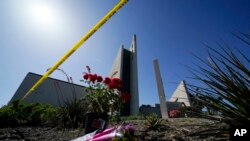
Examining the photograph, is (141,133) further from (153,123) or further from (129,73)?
(129,73)

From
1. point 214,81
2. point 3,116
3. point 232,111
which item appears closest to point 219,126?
point 232,111

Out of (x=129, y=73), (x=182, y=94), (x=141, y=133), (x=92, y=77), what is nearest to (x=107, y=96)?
(x=92, y=77)

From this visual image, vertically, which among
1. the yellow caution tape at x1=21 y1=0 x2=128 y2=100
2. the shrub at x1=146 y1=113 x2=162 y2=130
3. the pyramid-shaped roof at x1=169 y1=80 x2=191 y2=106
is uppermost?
the yellow caution tape at x1=21 y1=0 x2=128 y2=100

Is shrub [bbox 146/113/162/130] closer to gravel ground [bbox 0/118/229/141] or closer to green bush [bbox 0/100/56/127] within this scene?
gravel ground [bbox 0/118/229/141]

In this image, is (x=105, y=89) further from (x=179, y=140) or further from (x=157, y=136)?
(x=179, y=140)

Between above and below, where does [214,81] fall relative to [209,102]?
above

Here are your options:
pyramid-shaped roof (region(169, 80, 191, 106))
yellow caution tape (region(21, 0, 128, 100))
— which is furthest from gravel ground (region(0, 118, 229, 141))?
yellow caution tape (region(21, 0, 128, 100))

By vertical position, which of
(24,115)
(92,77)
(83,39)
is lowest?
(24,115)

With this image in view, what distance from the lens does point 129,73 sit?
1945cm

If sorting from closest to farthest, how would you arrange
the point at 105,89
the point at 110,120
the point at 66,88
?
1. the point at 110,120
2. the point at 105,89
3. the point at 66,88

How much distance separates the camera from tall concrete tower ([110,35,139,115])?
16.4 metres

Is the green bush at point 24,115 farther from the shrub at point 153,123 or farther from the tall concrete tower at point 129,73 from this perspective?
the tall concrete tower at point 129,73

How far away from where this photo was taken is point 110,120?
177 inches

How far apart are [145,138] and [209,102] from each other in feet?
5.66
